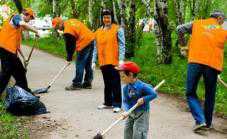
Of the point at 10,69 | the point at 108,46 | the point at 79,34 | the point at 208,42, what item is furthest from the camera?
the point at 79,34

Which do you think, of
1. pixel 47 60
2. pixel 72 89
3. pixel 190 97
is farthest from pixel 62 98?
pixel 47 60

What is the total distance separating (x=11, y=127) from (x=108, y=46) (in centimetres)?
255

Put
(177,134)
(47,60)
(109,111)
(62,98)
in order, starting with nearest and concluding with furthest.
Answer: (177,134) → (109,111) → (62,98) → (47,60)

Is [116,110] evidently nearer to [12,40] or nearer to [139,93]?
[12,40]

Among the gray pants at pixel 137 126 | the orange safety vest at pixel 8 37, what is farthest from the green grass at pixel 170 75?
the gray pants at pixel 137 126

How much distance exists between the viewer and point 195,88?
10242mm

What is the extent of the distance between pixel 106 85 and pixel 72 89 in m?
2.66

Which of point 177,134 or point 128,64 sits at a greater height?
point 128,64

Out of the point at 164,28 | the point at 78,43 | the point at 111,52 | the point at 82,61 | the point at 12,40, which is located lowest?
the point at 82,61

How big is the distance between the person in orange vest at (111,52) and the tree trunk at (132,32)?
9187mm

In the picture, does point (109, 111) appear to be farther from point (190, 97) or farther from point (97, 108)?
point (190, 97)

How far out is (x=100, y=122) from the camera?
→ 10805 millimetres

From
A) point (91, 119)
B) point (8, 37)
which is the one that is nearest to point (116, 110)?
point (91, 119)

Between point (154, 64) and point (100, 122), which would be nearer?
point (100, 122)
